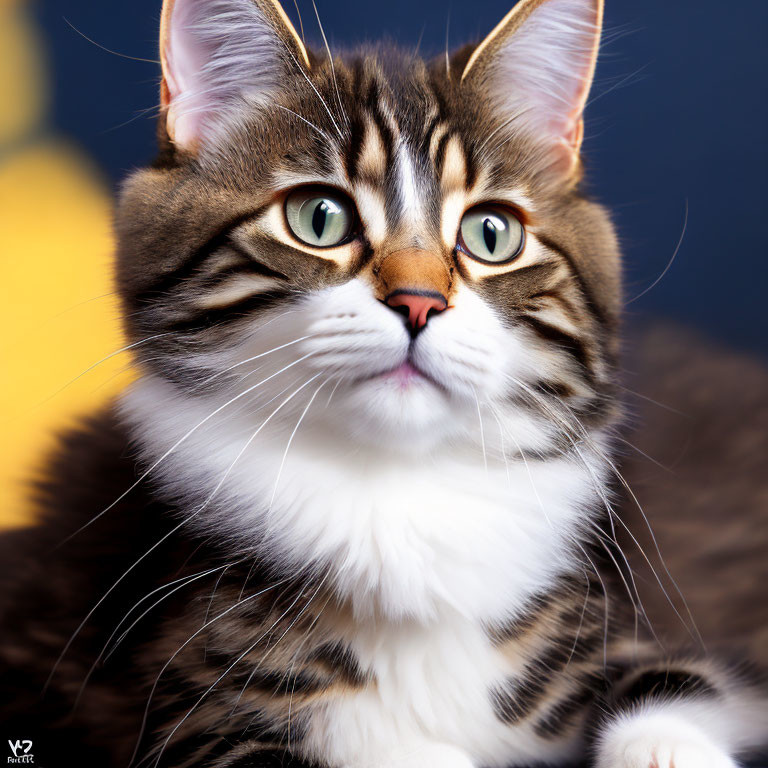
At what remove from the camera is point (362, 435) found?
0.87m

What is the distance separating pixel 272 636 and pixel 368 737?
0.50 ft

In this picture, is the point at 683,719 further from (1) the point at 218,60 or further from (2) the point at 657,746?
(1) the point at 218,60

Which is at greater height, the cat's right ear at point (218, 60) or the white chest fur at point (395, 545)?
the cat's right ear at point (218, 60)

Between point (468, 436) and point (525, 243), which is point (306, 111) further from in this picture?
point (468, 436)

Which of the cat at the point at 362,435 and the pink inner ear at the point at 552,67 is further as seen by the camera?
the pink inner ear at the point at 552,67

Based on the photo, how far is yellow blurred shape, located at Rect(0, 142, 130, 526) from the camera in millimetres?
1446

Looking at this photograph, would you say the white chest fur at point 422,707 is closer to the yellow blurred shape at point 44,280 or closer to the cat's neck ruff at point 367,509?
the cat's neck ruff at point 367,509

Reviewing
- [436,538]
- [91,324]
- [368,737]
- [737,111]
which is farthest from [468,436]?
[737,111]

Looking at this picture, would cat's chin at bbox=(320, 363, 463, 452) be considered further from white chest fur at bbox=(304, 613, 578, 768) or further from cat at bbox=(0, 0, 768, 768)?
white chest fur at bbox=(304, 613, 578, 768)

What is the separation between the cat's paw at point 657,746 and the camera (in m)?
0.88

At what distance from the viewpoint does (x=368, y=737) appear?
91 cm

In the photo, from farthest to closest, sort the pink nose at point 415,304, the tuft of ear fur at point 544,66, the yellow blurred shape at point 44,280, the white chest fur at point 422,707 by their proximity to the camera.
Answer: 1. the yellow blurred shape at point 44,280
2. the tuft of ear fur at point 544,66
3. the white chest fur at point 422,707
4. the pink nose at point 415,304

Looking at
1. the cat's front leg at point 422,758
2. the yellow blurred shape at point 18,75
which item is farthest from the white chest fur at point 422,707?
the yellow blurred shape at point 18,75

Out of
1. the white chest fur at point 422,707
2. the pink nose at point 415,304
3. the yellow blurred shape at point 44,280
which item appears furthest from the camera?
the yellow blurred shape at point 44,280
